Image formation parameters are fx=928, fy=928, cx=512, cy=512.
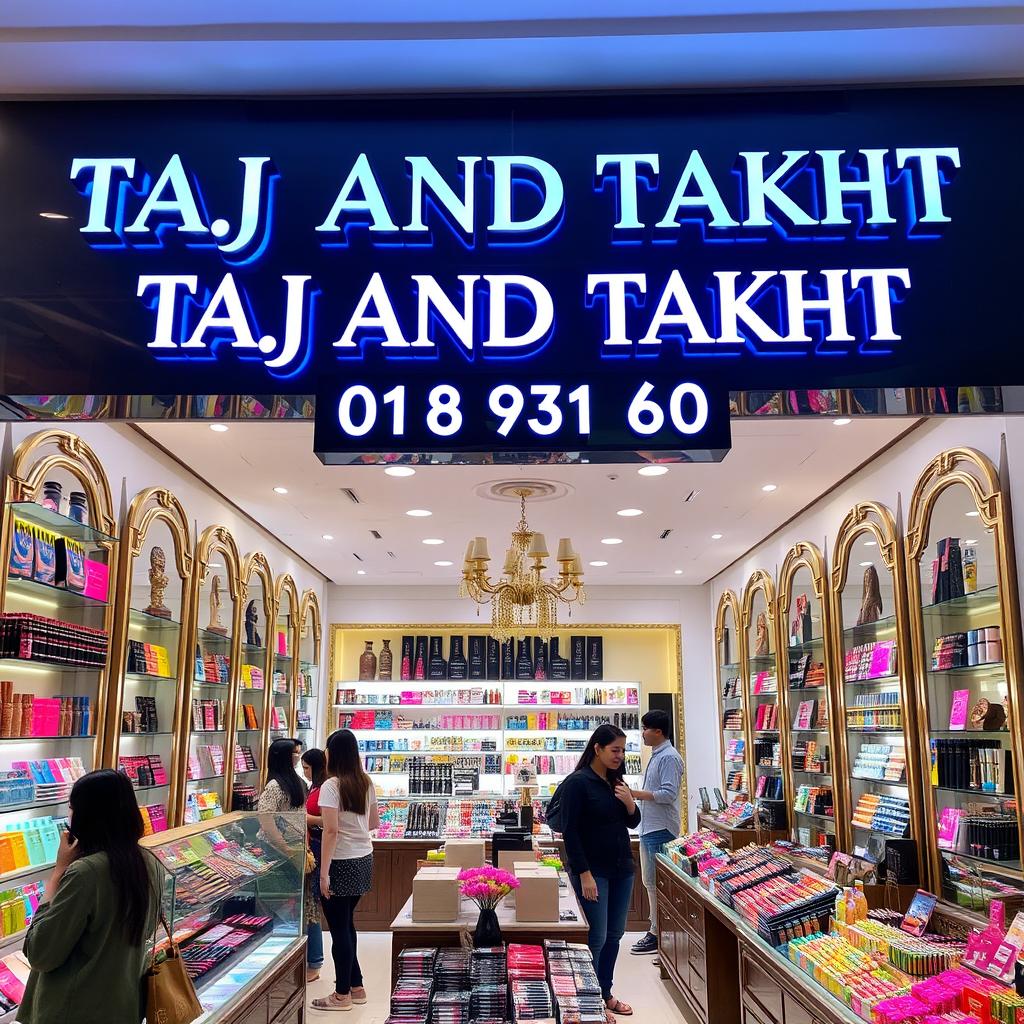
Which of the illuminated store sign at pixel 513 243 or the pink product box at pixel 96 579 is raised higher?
the illuminated store sign at pixel 513 243

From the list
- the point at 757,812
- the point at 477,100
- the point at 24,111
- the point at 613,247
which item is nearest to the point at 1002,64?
the point at 613,247

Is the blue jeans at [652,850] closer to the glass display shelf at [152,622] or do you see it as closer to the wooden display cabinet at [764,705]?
the wooden display cabinet at [764,705]

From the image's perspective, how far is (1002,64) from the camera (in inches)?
84.6

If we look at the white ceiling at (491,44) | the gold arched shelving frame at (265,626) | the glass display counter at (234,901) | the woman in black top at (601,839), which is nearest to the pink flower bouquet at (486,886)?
the glass display counter at (234,901)

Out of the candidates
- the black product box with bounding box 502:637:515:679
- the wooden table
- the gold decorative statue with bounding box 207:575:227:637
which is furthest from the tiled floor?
the black product box with bounding box 502:637:515:679

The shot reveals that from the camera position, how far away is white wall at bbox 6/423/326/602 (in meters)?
4.77

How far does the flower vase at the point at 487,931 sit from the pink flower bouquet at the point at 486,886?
0.03m

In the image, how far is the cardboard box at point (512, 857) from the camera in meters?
5.04

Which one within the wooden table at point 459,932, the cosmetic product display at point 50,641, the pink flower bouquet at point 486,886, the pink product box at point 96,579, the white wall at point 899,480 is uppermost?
the white wall at point 899,480

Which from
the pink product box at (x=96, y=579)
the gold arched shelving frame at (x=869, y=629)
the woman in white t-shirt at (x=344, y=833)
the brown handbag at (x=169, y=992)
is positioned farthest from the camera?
the woman in white t-shirt at (x=344, y=833)

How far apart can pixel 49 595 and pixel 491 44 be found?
3394 millimetres

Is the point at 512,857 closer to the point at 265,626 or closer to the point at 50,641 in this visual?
the point at 50,641

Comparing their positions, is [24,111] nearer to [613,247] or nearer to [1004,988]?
[613,247]

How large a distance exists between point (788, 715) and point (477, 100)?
5.90 meters
